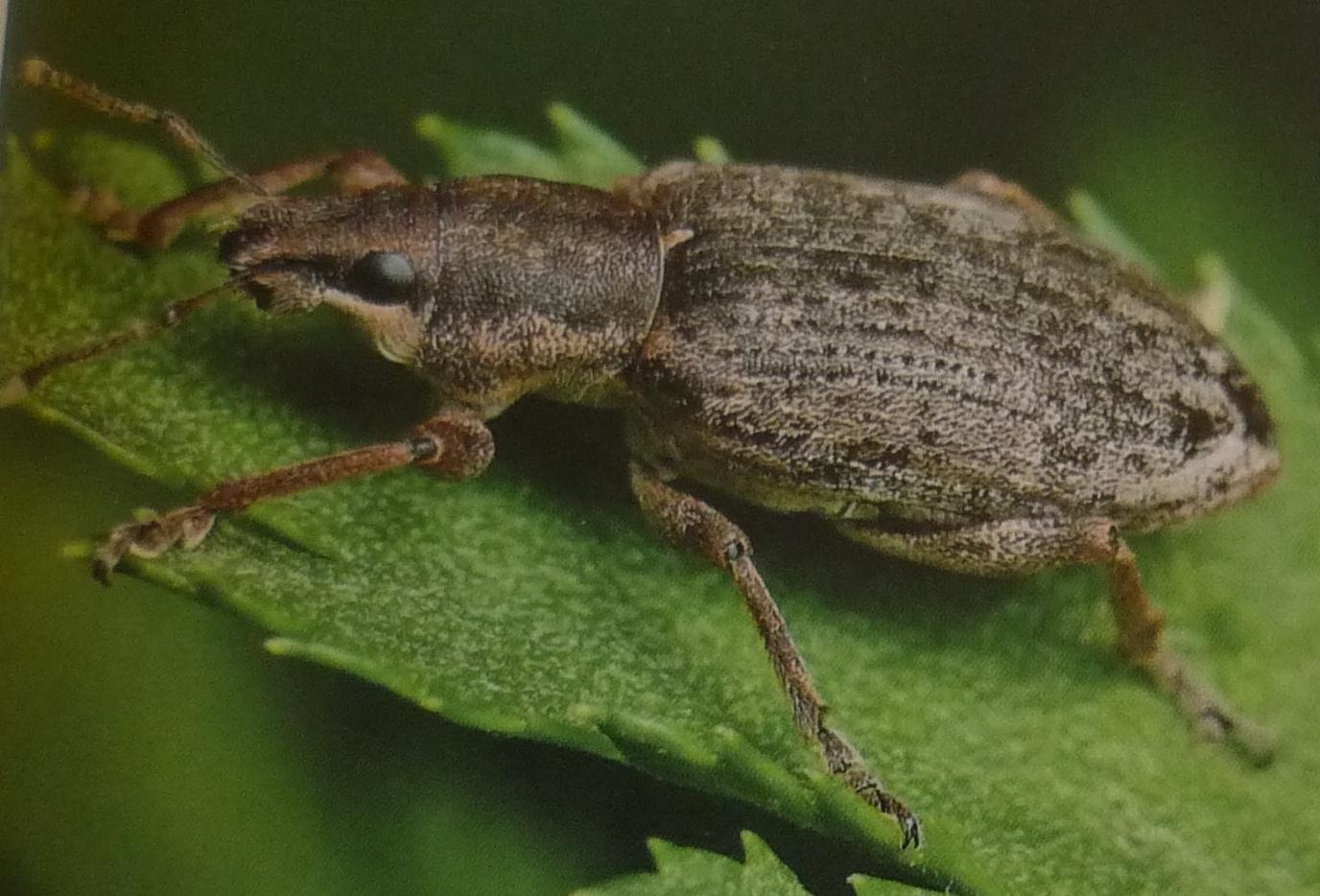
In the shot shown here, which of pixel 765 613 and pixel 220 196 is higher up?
pixel 220 196

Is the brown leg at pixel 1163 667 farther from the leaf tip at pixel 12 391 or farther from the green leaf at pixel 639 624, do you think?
A: the leaf tip at pixel 12 391

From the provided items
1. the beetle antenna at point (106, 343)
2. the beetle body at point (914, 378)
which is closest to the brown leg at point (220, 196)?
the beetle antenna at point (106, 343)

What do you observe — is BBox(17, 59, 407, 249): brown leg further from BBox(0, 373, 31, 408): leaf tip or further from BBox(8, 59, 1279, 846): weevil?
BBox(0, 373, 31, 408): leaf tip

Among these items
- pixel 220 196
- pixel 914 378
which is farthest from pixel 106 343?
pixel 914 378

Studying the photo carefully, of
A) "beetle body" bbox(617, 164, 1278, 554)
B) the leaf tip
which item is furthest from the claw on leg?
"beetle body" bbox(617, 164, 1278, 554)

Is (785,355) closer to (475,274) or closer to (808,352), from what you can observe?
(808,352)

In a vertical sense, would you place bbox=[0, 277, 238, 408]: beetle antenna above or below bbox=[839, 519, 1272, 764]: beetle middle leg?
below
